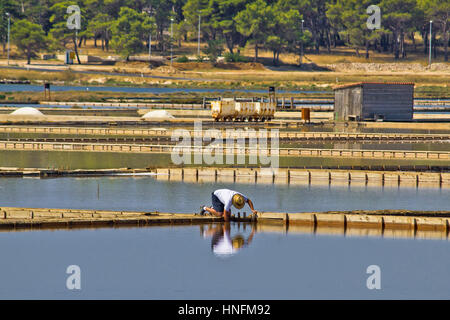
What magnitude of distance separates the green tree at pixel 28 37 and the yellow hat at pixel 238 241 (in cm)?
15931

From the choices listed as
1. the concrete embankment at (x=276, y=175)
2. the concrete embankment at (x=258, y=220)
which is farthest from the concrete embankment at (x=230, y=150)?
the concrete embankment at (x=258, y=220)

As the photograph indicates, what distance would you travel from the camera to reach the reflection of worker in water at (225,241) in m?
34.4

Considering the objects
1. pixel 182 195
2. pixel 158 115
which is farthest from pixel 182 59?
pixel 182 195

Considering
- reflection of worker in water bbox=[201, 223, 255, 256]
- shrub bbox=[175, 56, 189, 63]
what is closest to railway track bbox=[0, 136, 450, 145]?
reflection of worker in water bbox=[201, 223, 255, 256]

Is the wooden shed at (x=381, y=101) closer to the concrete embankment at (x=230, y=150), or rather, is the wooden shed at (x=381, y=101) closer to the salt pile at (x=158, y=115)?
the salt pile at (x=158, y=115)

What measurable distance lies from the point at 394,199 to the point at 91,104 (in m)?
73.7

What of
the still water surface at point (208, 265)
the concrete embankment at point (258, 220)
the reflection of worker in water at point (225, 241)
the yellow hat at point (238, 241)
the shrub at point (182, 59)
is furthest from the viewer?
the shrub at point (182, 59)

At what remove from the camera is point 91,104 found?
115 metres

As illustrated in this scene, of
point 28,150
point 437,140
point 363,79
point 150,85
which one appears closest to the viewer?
point 28,150

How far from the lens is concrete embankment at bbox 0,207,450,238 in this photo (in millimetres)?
36531

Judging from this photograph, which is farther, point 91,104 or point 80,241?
point 91,104

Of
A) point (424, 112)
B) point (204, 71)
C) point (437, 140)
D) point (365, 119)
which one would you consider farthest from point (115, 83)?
point (437, 140)

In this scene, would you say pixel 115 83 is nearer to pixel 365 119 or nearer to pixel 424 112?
pixel 424 112

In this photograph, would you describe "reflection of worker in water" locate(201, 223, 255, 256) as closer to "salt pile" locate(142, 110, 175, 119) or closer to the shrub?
"salt pile" locate(142, 110, 175, 119)
